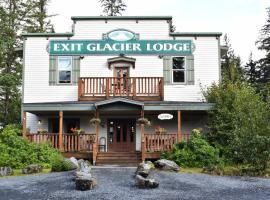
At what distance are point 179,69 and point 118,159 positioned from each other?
6.66 meters

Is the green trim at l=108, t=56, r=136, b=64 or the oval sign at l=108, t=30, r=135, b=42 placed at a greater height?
the oval sign at l=108, t=30, r=135, b=42

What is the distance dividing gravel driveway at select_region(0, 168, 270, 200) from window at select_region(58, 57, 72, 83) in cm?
931

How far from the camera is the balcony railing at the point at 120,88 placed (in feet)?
63.6

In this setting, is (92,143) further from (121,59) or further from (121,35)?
(121,35)

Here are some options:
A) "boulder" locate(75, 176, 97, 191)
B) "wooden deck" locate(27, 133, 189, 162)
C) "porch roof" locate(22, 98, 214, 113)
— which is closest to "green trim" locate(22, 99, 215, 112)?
"porch roof" locate(22, 98, 214, 113)

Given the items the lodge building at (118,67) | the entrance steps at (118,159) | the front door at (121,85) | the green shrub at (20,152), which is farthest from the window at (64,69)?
the entrance steps at (118,159)

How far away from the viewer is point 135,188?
10.3m

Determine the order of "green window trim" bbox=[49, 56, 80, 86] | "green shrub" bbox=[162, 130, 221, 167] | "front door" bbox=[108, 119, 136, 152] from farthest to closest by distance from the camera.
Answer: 1. "green window trim" bbox=[49, 56, 80, 86]
2. "front door" bbox=[108, 119, 136, 152]
3. "green shrub" bbox=[162, 130, 221, 167]

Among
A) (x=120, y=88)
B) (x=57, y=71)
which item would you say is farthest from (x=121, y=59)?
(x=57, y=71)

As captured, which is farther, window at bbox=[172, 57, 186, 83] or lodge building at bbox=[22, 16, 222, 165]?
window at bbox=[172, 57, 186, 83]

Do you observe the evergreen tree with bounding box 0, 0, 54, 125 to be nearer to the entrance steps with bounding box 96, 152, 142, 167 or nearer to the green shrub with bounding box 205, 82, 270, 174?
the entrance steps with bounding box 96, 152, 142, 167

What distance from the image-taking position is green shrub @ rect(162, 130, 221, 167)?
16.3 m

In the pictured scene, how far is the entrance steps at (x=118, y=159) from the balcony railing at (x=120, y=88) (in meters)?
3.08

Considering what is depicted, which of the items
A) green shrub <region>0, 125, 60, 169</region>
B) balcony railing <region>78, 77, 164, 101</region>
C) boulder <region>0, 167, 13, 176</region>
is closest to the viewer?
boulder <region>0, 167, 13, 176</region>
